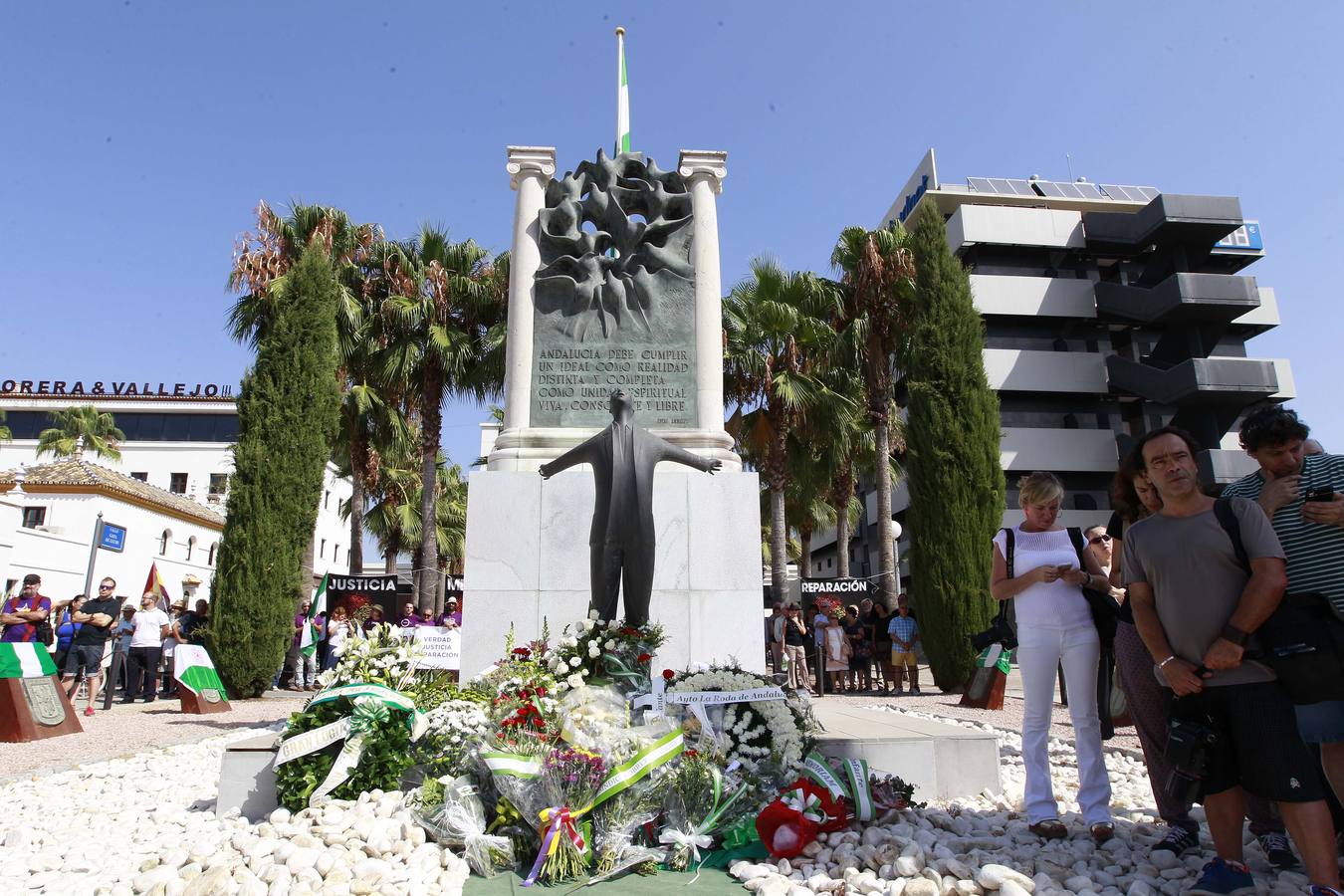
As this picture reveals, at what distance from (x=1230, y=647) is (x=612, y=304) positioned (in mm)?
A: 6537

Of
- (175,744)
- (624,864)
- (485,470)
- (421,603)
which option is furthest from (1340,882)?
(421,603)

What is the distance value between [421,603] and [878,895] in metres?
17.2

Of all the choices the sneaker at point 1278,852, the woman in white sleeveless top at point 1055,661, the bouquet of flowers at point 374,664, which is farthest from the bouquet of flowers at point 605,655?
the sneaker at point 1278,852

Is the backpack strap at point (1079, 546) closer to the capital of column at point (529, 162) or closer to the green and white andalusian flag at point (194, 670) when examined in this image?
the capital of column at point (529, 162)

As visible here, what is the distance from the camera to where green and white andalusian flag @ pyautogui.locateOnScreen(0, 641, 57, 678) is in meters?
8.83

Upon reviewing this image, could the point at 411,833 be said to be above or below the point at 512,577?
below

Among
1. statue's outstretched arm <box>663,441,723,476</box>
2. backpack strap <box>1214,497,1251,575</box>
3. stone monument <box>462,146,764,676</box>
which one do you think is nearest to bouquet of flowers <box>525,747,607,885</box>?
statue's outstretched arm <box>663,441,723,476</box>

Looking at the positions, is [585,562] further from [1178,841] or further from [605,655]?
[1178,841]

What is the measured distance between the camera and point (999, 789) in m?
4.94

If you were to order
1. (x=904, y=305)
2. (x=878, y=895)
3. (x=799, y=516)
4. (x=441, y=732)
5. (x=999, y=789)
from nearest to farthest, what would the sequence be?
1. (x=878, y=895)
2. (x=441, y=732)
3. (x=999, y=789)
4. (x=904, y=305)
5. (x=799, y=516)

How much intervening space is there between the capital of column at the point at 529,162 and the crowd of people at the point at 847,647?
870 cm

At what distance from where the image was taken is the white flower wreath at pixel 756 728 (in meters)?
4.24

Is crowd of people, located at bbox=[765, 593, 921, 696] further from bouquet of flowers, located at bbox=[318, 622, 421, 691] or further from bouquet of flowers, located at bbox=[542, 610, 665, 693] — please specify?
bouquet of flowers, located at bbox=[318, 622, 421, 691]

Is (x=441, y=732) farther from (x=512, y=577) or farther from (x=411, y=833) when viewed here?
(x=512, y=577)
